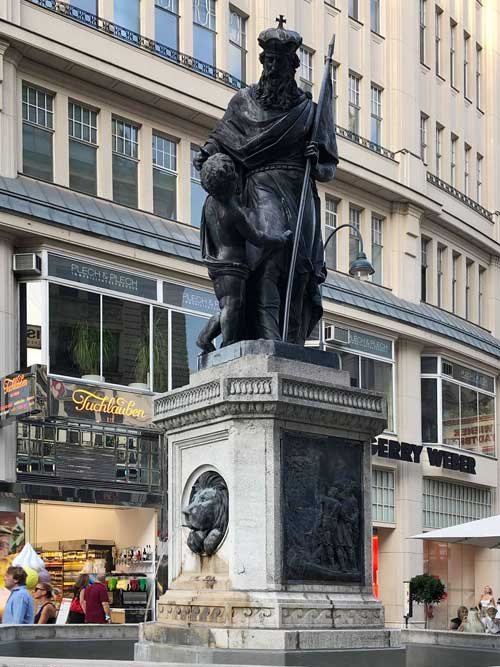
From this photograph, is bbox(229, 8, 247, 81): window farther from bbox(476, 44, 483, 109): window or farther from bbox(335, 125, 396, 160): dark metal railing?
bbox(476, 44, 483, 109): window

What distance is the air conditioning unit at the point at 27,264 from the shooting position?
30688 millimetres

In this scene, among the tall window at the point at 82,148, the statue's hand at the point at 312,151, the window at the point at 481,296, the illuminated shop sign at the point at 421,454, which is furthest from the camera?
the window at the point at 481,296

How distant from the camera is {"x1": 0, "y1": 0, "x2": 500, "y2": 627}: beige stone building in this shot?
3134cm

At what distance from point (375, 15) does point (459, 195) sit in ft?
24.0

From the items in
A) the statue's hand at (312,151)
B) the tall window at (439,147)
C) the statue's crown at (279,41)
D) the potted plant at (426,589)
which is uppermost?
the tall window at (439,147)

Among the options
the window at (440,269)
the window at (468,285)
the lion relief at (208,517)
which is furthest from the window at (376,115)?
the lion relief at (208,517)

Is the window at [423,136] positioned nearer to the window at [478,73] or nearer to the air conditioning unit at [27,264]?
the window at [478,73]

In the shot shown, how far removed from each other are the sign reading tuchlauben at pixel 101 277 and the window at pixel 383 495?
11.6m

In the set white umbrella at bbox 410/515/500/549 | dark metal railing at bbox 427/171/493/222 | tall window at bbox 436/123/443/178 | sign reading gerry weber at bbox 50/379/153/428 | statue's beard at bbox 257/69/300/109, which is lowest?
white umbrella at bbox 410/515/500/549

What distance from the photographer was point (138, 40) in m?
34.7

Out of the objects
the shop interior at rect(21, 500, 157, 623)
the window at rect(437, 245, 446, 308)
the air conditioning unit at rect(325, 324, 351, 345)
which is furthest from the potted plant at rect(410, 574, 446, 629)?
the window at rect(437, 245, 446, 308)

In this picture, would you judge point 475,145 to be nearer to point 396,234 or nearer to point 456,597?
point 396,234

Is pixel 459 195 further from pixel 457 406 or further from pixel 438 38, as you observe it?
pixel 457 406

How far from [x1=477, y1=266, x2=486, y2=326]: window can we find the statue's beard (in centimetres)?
4057
